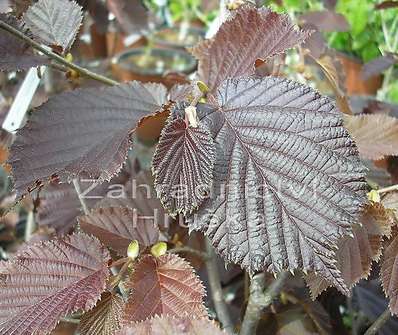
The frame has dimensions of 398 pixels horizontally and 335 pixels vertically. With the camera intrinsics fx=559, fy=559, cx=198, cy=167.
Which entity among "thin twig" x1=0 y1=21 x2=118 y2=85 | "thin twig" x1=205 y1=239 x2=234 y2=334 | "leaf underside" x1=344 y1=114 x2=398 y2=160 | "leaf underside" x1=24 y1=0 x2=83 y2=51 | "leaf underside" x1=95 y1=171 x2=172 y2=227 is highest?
"leaf underside" x1=344 y1=114 x2=398 y2=160

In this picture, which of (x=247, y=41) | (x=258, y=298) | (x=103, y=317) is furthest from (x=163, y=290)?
(x=247, y=41)

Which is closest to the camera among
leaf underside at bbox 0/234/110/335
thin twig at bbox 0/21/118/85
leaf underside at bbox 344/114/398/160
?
leaf underside at bbox 0/234/110/335

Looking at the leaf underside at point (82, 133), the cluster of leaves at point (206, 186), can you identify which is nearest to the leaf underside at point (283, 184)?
the cluster of leaves at point (206, 186)

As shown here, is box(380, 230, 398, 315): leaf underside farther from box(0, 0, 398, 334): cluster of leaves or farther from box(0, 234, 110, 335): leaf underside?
box(0, 234, 110, 335): leaf underside

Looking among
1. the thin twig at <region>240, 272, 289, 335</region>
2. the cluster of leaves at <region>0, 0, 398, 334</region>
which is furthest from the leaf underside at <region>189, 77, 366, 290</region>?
the thin twig at <region>240, 272, 289, 335</region>

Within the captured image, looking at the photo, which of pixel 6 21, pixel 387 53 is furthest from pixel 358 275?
pixel 387 53

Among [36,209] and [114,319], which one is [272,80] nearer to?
[114,319]
